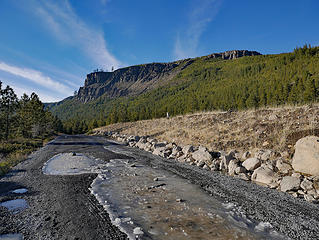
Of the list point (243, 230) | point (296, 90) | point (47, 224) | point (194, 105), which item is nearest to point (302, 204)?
point (243, 230)

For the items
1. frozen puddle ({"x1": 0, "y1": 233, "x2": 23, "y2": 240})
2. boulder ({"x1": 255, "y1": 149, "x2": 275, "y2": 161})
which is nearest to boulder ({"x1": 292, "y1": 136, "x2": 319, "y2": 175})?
boulder ({"x1": 255, "y1": 149, "x2": 275, "y2": 161})

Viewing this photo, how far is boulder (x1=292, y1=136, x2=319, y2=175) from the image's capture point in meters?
7.45

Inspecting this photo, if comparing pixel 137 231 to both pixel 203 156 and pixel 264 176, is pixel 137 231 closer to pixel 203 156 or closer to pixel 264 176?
pixel 264 176

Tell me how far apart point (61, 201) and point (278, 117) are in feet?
51.6

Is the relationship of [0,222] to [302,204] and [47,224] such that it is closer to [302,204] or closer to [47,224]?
[47,224]

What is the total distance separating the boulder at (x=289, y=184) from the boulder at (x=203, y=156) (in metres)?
4.95

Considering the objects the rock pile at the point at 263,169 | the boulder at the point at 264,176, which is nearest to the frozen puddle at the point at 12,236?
the rock pile at the point at 263,169

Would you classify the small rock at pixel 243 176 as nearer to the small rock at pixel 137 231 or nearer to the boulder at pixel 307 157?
the boulder at pixel 307 157

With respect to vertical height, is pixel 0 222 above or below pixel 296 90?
below

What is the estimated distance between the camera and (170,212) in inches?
213

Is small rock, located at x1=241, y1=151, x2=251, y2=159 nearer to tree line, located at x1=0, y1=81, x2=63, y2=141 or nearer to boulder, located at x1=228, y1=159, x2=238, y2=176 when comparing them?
boulder, located at x1=228, y1=159, x2=238, y2=176

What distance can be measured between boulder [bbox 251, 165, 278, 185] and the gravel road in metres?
0.65

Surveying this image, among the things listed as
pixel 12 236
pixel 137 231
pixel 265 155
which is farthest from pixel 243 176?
pixel 12 236

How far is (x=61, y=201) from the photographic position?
6059 mm
